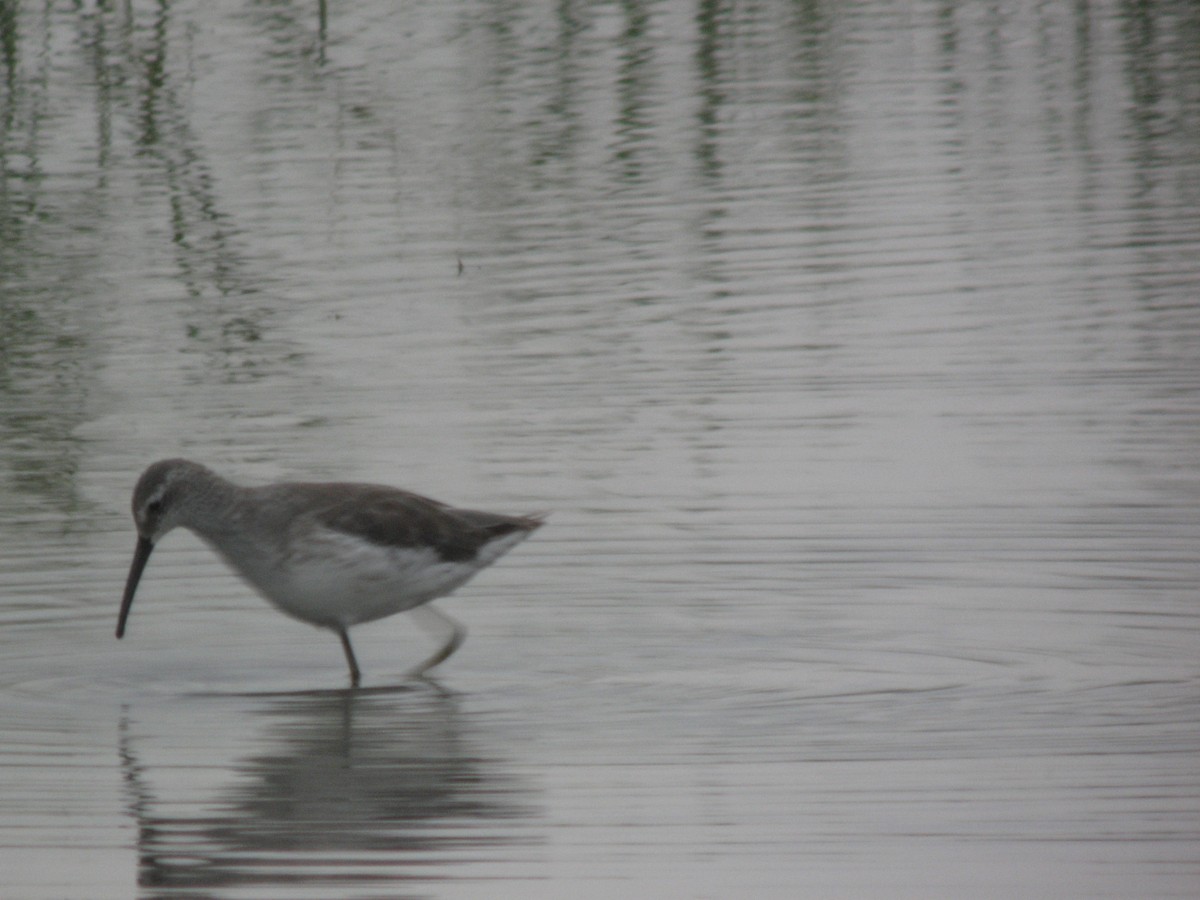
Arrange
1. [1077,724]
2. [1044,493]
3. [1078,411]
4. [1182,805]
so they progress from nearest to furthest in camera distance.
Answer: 1. [1182,805]
2. [1077,724]
3. [1044,493]
4. [1078,411]

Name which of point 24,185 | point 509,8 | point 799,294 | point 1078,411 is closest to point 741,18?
point 509,8

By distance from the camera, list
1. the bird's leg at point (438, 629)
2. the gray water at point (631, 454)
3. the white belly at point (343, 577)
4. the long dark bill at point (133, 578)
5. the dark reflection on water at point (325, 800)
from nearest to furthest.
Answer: the dark reflection on water at point (325, 800) → the gray water at point (631, 454) → the white belly at point (343, 577) → the long dark bill at point (133, 578) → the bird's leg at point (438, 629)

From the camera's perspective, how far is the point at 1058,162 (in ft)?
63.6

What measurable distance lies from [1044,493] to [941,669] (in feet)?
8.18

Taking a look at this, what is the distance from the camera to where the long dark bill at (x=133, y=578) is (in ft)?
29.9

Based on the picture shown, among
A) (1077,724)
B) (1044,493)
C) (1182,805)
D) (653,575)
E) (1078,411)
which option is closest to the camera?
(1182,805)

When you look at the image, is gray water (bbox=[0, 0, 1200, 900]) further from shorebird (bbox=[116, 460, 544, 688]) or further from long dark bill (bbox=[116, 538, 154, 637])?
shorebird (bbox=[116, 460, 544, 688])

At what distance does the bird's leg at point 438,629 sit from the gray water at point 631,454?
0.11 m

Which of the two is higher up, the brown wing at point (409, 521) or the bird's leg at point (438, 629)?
the brown wing at point (409, 521)

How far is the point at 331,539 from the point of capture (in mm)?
9031

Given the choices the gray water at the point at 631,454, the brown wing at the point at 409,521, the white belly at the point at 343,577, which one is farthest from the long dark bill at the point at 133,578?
the brown wing at the point at 409,521

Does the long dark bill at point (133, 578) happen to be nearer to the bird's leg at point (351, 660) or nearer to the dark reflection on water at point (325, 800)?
the dark reflection on water at point (325, 800)

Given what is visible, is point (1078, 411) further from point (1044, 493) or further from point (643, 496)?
point (643, 496)

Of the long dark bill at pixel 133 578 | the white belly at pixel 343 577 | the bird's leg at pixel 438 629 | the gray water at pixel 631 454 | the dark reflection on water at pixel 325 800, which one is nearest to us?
the dark reflection on water at pixel 325 800
